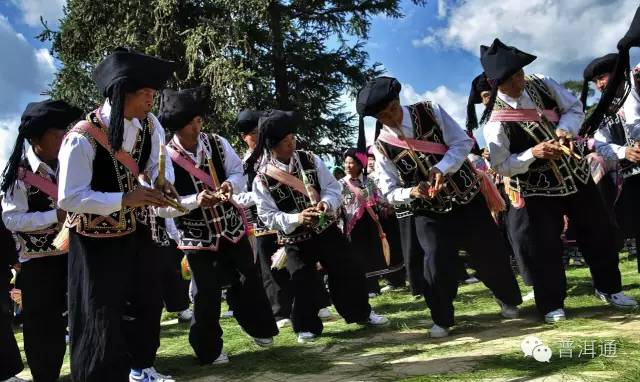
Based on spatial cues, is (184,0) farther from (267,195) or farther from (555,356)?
(555,356)

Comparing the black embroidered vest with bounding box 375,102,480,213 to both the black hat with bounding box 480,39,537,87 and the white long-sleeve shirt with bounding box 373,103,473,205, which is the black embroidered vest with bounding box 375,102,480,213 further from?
the black hat with bounding box 480,39,537,87

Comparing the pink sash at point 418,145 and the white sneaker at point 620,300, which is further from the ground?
the pink sash at point 418,145

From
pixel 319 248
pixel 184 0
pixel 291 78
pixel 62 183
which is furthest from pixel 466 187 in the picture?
pixel 184 0

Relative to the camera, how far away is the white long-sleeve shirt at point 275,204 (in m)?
5.49

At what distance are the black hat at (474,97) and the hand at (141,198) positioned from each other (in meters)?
2.94

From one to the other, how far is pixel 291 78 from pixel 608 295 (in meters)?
15.2

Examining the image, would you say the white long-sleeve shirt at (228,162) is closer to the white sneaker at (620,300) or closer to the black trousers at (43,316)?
the black trousers at (43,316)

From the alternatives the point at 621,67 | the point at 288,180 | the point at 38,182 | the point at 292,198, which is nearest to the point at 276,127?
the point at 288,180

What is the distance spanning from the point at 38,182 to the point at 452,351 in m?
3.15

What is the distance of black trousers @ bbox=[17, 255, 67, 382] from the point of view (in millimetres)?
4695

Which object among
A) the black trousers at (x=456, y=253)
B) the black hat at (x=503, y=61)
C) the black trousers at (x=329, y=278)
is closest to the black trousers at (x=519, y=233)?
the black trousers at (x=456, y=253)

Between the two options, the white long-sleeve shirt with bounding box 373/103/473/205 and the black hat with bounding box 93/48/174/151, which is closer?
the black hat with bounding box 93/48/174/151

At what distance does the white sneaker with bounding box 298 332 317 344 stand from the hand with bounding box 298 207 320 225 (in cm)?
103

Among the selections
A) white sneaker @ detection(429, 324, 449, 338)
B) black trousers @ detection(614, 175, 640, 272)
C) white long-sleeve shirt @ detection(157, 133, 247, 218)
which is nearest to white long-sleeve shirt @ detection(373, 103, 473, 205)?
white sneaker @ detection(429, 324, 449, 338)
